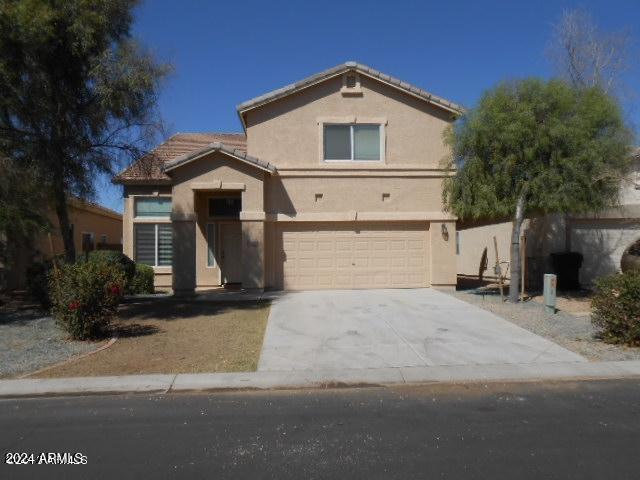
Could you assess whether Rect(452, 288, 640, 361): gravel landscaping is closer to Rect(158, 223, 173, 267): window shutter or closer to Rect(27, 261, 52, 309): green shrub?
Rect(158, 223, 173, 267): window shutter

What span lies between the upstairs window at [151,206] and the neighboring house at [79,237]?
1.57 meters

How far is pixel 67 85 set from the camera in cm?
1199

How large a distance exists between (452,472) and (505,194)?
10.2 metres

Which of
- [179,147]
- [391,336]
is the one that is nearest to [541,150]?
[391,336]

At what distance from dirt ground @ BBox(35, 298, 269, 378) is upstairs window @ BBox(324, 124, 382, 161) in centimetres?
563

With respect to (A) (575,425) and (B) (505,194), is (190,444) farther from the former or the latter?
(B) (505,194)

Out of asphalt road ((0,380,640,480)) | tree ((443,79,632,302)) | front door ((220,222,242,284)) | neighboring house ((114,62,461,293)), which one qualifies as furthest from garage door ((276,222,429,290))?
asphalt road ((0,380,640,480))

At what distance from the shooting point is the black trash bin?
16.4 metres

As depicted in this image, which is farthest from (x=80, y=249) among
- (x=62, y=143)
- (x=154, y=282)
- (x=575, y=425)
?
(x=575, y=425)

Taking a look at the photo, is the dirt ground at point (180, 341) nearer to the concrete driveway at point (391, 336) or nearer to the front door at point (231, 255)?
the concrete driveway at point (391, 336)

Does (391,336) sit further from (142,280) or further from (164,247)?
(164,247)

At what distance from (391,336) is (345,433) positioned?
499 cm

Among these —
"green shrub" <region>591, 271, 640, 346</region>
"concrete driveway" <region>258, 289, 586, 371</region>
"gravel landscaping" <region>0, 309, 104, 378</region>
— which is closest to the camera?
"gravel landscaping" <region>0, 309, 104, 378</region>

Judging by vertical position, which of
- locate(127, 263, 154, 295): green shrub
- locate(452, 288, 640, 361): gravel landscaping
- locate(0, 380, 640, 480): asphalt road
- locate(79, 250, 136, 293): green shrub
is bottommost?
locate(0, 380, 640, 480): asphalt road
